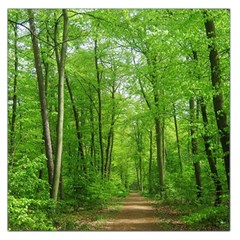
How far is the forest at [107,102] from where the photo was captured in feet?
24.1

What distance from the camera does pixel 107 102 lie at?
63.3ft

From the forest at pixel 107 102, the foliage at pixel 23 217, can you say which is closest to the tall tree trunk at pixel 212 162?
the forest at pixel 107 102

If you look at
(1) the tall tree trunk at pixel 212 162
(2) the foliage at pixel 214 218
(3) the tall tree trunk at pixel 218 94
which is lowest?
(2) the foliage at pixel 214 218

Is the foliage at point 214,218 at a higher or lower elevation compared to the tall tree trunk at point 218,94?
lower

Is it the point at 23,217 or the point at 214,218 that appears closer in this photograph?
the point at 23,217

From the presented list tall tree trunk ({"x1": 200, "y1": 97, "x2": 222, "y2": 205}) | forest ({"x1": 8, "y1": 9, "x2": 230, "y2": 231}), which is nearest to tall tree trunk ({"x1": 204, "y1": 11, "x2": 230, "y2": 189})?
forest ({"x1": 8, "y1": 9, "x2": 230, "y2": 231})

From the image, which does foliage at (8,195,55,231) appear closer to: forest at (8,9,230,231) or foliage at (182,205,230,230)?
forest at (8,9,230,231)

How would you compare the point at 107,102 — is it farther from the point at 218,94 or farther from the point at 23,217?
the point at 23,217

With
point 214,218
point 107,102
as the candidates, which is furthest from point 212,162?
point 107,102

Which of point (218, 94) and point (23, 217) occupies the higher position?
point (218, 94)

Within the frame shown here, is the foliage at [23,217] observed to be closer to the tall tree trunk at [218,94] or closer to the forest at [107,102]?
the forest at [107,102]

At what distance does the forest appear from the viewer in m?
7.34

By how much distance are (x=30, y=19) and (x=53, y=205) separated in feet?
15.7
